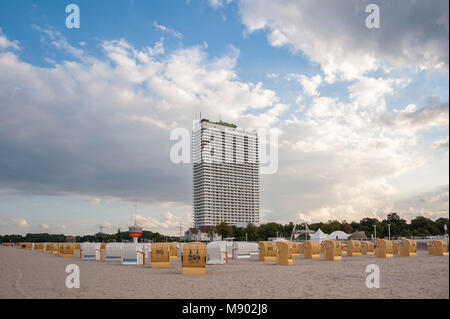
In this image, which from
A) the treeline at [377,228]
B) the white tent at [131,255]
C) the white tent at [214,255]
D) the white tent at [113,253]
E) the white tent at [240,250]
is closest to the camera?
the white tent at [131,255]

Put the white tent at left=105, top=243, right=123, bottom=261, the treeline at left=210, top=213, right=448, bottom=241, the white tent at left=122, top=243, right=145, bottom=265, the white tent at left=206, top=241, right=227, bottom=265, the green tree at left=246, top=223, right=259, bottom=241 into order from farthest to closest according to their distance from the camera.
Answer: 1. the green tree at left=246, top=223, right=259, bottom=241
2. the treeline at left=210, top=213, right=448, bottom=241
3. the white tent at left=105, top=243, right=123, bottom=261
4. the white tent at left=206, top=241, right=227, bottom=265
5. the white tent at left=122, top=243, right=145, bottom=265

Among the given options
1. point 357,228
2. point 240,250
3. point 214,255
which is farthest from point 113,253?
point 357,228

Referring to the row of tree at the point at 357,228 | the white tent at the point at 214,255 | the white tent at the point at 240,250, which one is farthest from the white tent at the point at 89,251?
the row of tree at the point at 357,228

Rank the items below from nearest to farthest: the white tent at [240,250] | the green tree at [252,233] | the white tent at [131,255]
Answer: the white tent at [131,255] < the white tent at [240,250] < the green tree at [252,233]

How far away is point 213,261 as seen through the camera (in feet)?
93.9

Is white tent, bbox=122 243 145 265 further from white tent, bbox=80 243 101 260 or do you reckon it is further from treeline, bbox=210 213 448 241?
treeline, bbox=210 213 448 241

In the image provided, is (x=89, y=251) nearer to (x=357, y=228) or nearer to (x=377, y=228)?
(x=377, y=228)

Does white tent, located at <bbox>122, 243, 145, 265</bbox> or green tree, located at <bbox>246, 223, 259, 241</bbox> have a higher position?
white tent, located at <bbox>122, 243, 145, 265</bbox>

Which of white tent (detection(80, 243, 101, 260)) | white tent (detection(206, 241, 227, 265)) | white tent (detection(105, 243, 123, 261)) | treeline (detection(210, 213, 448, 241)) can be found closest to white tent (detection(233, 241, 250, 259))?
white tent (detection(206, 241, 227, 265))

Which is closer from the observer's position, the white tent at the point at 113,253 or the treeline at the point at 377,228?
the white tent at the point at 113,253

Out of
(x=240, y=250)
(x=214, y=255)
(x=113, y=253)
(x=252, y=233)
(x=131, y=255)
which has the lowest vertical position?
(x=252, y=233)

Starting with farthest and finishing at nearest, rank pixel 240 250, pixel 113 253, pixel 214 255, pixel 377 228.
A: pixel 377 228 < pixel 240 250 < pixel 113 253 < pixel 214 255

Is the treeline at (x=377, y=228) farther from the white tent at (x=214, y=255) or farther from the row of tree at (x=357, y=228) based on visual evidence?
the white tent at (x=214, y=255)

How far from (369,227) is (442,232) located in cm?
1910
